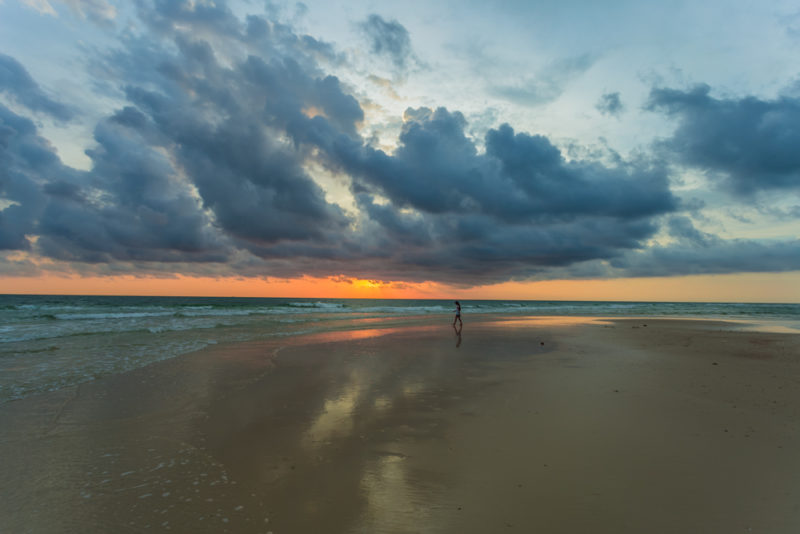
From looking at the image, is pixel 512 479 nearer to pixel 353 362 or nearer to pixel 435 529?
pixel 435 529

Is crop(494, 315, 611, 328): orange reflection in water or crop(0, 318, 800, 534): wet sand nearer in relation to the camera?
crop(0, 318, 800, 534): wet sand

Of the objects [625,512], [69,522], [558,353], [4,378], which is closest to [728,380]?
[558,353]

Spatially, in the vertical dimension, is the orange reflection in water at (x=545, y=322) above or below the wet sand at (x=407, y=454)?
below

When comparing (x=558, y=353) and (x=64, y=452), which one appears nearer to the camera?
(x=64, y=452)

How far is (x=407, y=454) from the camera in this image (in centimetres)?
598

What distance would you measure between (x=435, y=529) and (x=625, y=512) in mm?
Answer: 2162

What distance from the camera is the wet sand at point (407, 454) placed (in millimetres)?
4289

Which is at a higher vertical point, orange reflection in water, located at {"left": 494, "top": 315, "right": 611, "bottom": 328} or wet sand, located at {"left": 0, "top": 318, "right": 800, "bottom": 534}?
wet sand, located at {"left": 0, "top": 318, "right": 800, "bottom": 534}

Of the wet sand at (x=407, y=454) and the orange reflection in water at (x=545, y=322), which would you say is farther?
the orange reflection in water at (x=545, y=322)

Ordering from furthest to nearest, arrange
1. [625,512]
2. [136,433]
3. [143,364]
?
1. [143,364]
2. [136,433]
3. [625,512]

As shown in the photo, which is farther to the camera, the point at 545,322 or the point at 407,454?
the point at 545,322

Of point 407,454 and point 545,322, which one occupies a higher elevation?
point 407,454

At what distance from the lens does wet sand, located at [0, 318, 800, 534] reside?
4289mm

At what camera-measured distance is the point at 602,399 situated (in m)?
8.96
